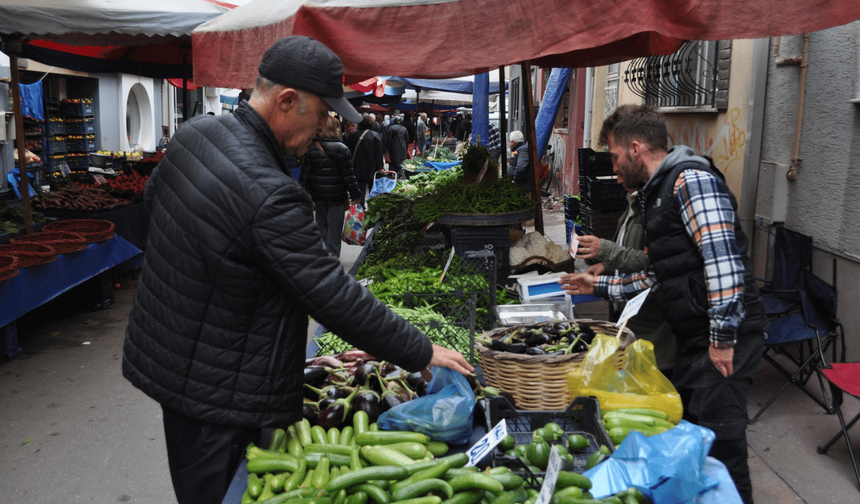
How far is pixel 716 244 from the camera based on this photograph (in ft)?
8.70

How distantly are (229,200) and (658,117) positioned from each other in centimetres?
204

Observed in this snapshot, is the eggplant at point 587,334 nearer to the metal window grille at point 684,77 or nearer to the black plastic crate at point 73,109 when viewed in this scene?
the metal window grille at point 684,77

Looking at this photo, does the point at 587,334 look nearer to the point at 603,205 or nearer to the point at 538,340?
the point at 538,340

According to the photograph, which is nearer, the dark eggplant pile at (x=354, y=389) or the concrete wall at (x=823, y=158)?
the dark eggplant pile at (x=354, y=389)

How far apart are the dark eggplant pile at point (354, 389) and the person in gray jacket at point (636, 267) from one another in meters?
1.05

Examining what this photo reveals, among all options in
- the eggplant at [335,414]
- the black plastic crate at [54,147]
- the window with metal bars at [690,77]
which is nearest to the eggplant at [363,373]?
the eggplant at [335,414]

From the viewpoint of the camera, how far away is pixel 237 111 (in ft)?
6.91

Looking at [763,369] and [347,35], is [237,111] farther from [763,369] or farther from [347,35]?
[763,369]

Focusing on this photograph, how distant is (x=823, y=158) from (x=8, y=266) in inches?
251

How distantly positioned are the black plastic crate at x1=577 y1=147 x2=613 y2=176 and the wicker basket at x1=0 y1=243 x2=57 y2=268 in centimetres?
539

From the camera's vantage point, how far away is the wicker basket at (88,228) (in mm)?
7255

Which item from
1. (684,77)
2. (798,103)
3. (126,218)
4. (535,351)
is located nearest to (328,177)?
(126,218)

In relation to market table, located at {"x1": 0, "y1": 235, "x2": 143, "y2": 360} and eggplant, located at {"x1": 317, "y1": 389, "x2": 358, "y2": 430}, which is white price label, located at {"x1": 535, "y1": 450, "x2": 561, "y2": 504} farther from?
market table, located at {"x1": 0, "y1": 235, "x2": 143, "y2": 360}

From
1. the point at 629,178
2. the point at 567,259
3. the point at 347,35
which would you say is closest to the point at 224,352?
the point at 629,178
